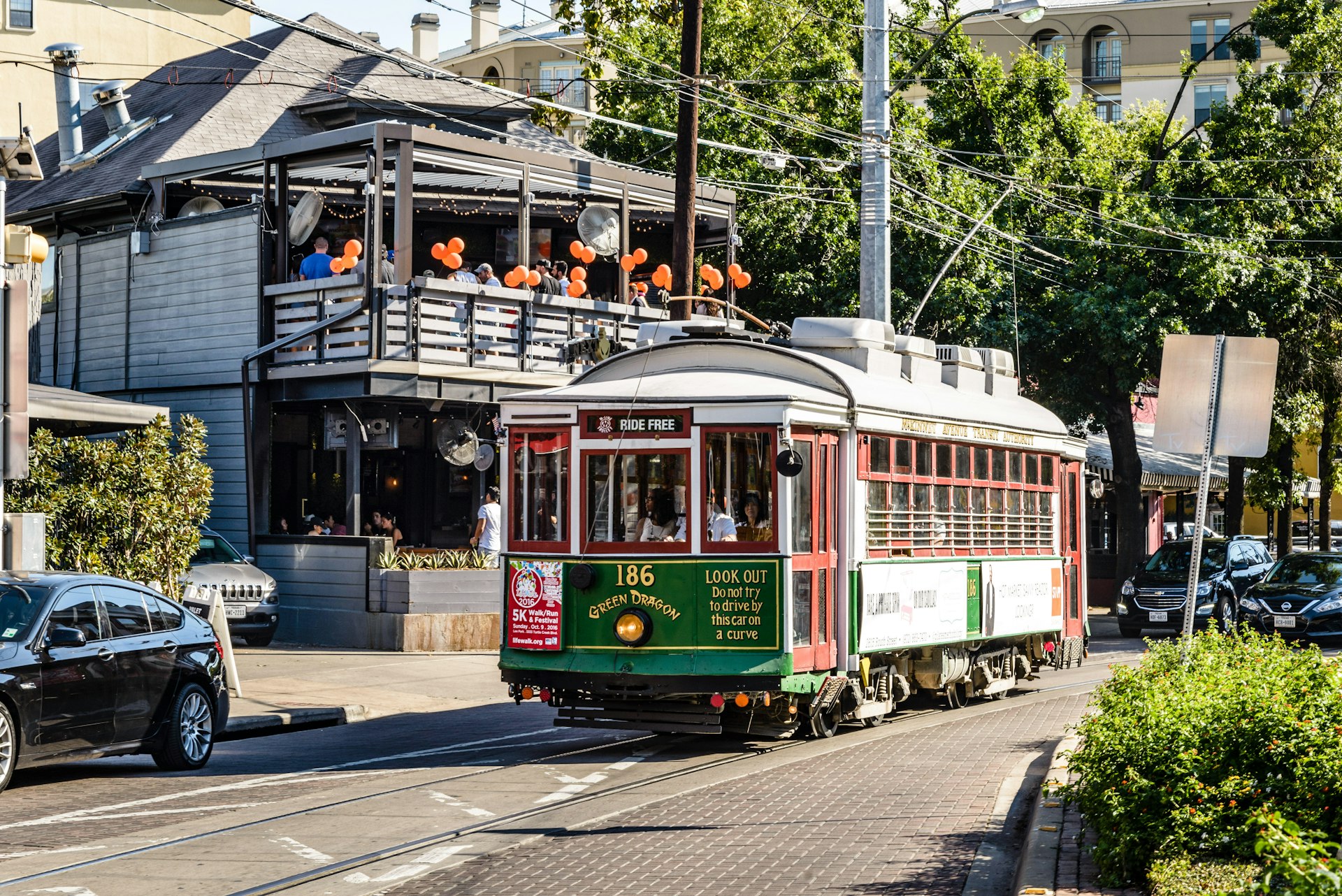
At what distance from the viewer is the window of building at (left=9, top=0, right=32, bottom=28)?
160ft

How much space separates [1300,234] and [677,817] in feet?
82.6

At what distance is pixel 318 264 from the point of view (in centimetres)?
2488

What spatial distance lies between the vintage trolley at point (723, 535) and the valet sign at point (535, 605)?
0.02m

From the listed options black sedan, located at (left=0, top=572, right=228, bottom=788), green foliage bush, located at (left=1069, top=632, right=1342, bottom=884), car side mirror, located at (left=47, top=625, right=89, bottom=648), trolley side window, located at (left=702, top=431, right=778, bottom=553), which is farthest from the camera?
trolley side window, located at (left=702, top=431, right=778, bottom=553)

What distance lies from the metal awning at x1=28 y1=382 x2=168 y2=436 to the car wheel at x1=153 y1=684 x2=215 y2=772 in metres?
4.36

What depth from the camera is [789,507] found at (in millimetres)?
12906

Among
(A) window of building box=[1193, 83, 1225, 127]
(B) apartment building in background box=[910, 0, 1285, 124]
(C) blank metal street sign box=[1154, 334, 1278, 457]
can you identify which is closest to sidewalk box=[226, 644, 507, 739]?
(C) blank metal street sign box=[1154, 334, 1278, 457]

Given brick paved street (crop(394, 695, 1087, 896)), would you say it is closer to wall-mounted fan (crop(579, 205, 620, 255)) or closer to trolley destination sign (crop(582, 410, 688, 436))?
trolley destination sign (crop(582, 410, 688, 436))

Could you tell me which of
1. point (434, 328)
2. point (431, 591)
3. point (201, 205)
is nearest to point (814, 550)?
point (431, 591)

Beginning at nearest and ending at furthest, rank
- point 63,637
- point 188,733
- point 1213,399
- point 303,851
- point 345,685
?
point 303,851 < point 1213,399 < point 63,637 < point 188,733 < point 345,685

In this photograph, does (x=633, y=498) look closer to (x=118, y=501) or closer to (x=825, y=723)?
(x=825, y=723)

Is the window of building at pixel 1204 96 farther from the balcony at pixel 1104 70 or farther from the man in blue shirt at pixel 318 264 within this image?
the man in blue shirt at pixel 318 264

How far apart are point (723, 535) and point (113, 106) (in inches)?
938

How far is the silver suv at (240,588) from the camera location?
22094 mm
